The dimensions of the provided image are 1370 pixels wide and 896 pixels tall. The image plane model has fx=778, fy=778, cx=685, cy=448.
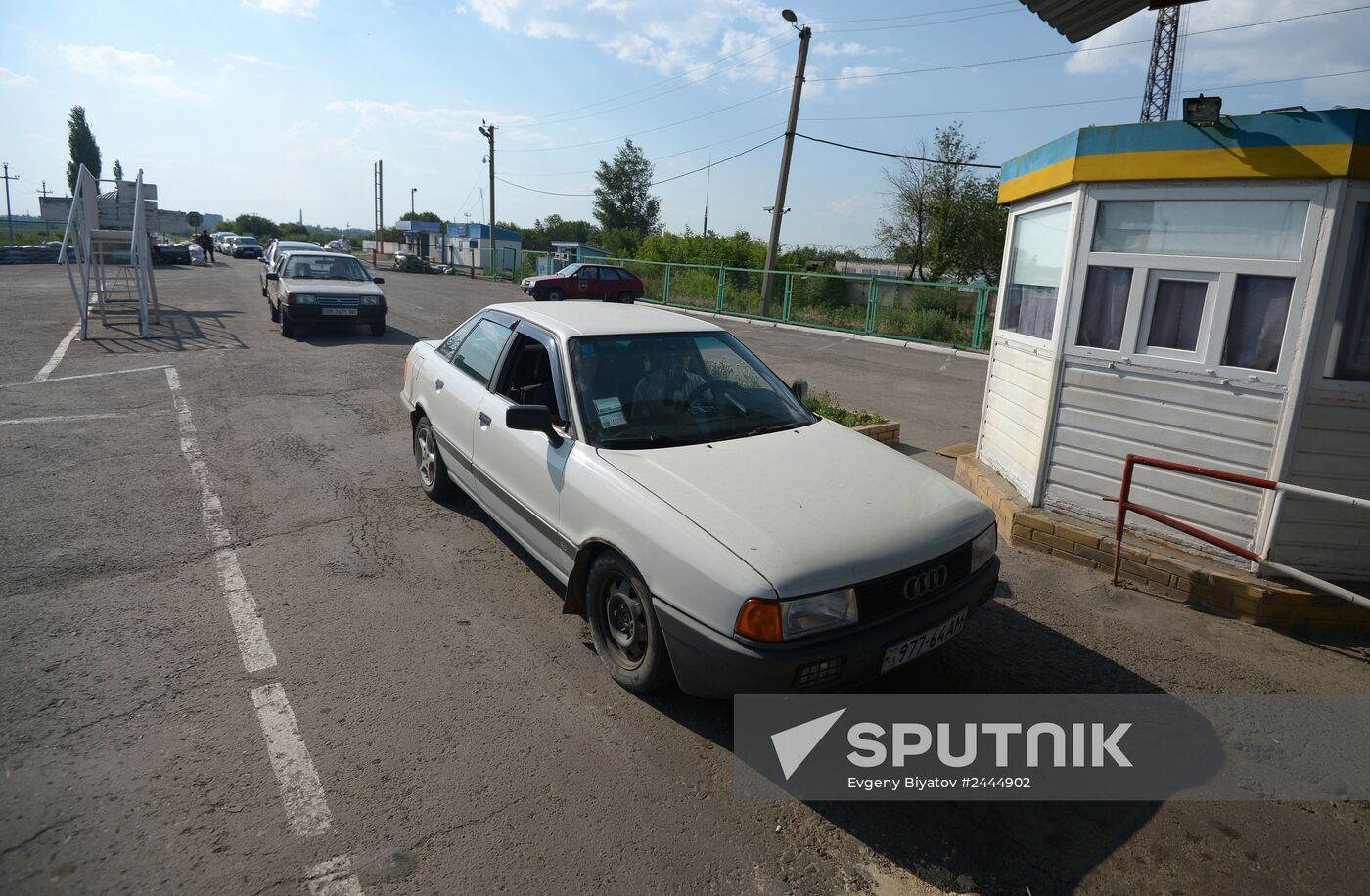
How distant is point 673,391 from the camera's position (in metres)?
4.32

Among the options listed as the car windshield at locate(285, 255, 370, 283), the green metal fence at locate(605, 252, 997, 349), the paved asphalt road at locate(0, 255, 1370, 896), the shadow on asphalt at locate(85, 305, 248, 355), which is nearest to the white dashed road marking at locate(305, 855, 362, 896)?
the paved asphalt road at locate(0, 255, 1370, 896)

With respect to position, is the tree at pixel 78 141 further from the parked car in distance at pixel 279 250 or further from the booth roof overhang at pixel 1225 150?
the booth roof overhang at pixel 1225 150

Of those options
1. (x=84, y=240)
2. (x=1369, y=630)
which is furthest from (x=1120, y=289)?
(x=84, y=240)

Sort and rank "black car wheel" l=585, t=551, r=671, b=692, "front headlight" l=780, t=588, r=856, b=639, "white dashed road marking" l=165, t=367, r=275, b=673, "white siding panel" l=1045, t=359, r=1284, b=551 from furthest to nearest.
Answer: "white siding panel" l=1045, t=359, r=1284, b=551
"white dashed road marking" l=165, t=367, r=275, b=673
"black car wheel" l=585, t=551, r=671, b=692
"front headlight" l=780, t=588, r=856, b=639

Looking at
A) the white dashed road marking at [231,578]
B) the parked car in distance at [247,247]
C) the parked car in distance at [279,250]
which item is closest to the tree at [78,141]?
the parked car in distance at [247,247]

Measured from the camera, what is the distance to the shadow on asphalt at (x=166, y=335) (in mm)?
12383

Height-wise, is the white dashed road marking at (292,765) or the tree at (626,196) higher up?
the tree at (626,196)

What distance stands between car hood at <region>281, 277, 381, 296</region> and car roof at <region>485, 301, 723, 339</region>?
32.8 feet

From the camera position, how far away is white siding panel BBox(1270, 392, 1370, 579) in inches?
178

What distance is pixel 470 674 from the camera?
12.1ft

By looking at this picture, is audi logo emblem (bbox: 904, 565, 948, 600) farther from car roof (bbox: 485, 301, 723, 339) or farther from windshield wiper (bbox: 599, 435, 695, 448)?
car roof (bbox: 485, 301, 723, 339)

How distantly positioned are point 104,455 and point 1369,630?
9.30 meters

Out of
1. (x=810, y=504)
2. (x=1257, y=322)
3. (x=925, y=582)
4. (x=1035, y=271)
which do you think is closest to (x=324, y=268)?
(x=1035, y=271)

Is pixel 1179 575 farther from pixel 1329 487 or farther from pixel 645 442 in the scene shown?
pixel 645 442
